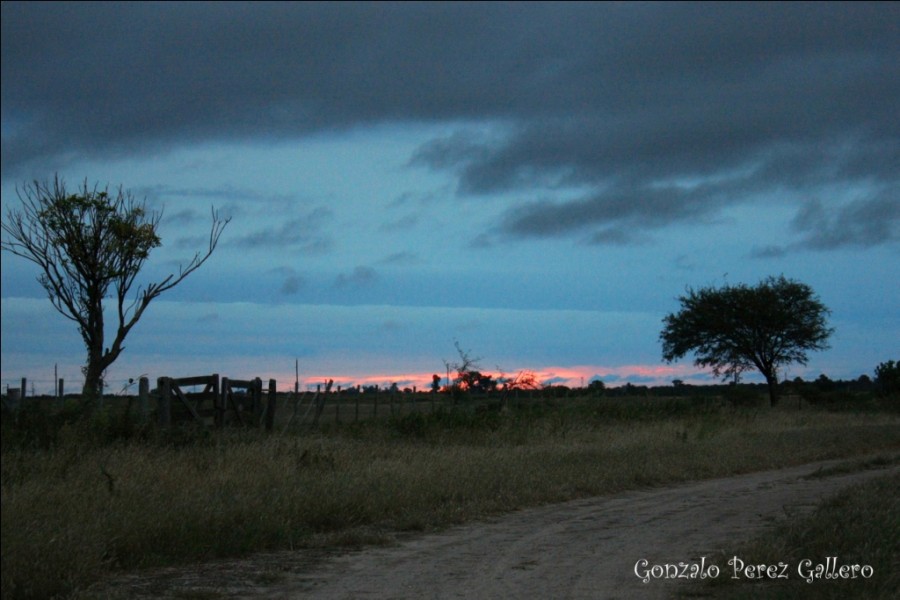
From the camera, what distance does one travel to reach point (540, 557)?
902cm

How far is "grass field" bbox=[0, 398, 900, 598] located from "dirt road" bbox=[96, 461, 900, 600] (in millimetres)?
671

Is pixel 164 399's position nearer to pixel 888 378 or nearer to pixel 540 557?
pixel 540 557

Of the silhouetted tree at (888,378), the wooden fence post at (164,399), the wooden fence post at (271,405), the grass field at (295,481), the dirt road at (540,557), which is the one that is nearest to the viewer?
the dirt road at (540,557)

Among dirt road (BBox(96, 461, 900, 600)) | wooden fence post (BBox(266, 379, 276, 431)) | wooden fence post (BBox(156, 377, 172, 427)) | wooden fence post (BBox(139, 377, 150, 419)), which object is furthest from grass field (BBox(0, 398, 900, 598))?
wooden fence post (BBox(139, 377, 150, 419))

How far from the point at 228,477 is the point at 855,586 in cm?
820

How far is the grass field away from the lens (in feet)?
28.3

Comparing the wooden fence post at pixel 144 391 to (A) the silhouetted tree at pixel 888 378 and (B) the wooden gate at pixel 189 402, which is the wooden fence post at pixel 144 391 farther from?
(A) the silhouetted tree at pixel 888 378

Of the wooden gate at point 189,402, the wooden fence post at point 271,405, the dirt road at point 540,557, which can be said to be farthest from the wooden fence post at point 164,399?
the dirt road at point 540,557

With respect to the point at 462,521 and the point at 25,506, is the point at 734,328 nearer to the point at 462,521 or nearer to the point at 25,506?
the point at 462,521

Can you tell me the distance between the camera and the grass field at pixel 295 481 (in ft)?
28.3

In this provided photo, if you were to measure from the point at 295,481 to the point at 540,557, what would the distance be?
A: 4.55m

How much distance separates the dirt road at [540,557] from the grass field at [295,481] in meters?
0.67

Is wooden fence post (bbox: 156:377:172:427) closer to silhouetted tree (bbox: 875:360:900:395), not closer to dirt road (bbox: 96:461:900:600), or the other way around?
dirt road (bbox: 96:461:900:600)

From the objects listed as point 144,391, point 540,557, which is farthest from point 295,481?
point 144,391
